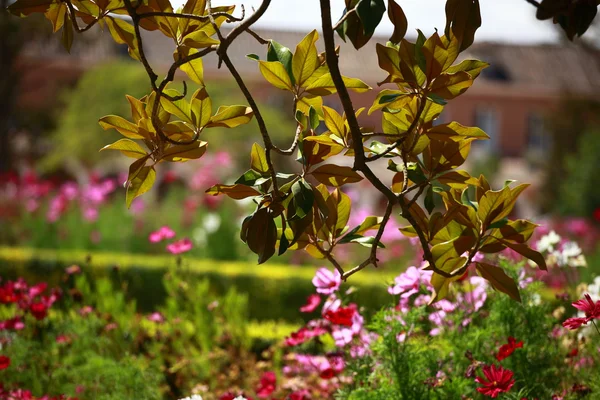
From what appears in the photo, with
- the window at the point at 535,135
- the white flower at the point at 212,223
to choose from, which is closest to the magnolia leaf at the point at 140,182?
the white flower at the point at 212,223

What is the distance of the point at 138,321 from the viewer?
394cm

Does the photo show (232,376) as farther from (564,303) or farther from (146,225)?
(146,225)

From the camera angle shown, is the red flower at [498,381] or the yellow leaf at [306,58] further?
the red flower at [498,381]

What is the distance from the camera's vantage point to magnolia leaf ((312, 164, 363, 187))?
1.71 meters

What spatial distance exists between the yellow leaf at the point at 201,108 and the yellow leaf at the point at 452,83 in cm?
50

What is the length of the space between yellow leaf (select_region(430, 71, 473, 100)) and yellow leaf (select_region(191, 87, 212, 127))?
0.50 metres

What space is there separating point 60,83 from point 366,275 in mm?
17510

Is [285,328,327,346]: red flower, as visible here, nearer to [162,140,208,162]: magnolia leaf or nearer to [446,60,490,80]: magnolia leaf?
[162,140,208,162]: magnolia leaf

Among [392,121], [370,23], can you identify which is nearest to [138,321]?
[392,121]

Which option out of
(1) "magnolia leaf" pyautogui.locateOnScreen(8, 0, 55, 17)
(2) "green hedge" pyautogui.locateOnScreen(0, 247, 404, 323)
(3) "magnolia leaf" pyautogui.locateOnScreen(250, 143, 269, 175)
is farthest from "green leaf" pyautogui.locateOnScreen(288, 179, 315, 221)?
(2) "green hedge" pyautogui.locateOnScreen(0, 247, 404, 323)

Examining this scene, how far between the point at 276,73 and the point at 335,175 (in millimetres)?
253

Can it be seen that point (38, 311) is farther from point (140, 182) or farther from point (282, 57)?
point (282, 57)

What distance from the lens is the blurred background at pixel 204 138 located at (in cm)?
861

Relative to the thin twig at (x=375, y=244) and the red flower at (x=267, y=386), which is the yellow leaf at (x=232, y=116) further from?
the red flower at (x=267, y=386)
